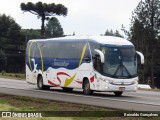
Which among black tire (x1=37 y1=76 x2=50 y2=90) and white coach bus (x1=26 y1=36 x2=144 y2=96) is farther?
black tire (x1=37 y1=76 x2=50 y2=90)

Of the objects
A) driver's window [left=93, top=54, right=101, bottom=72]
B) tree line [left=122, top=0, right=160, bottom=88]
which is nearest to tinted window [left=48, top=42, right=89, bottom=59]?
driver's window [left=93, top=54, right=101, bottom=72]

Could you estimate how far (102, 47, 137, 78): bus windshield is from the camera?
26141mm

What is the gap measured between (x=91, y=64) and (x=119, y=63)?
5.42 ft

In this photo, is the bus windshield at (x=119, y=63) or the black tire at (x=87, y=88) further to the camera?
the black tire at (x=87, y=88)

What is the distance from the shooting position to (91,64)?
2703cm

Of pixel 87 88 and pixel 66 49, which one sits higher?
pixel 66 49

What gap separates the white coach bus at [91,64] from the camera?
2614 cm

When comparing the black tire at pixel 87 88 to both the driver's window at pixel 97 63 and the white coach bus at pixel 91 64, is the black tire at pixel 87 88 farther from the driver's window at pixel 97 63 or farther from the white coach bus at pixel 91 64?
the driver's window at pixel 97 63

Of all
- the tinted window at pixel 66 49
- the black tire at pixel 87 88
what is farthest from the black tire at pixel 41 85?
the black tire at pixel 87 88

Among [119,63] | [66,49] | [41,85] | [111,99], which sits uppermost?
[66,49]

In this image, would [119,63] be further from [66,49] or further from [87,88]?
[66,49]

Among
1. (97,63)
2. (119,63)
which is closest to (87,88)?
(97,63)

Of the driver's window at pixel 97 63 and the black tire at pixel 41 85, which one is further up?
the driver's window at pixel 97 63

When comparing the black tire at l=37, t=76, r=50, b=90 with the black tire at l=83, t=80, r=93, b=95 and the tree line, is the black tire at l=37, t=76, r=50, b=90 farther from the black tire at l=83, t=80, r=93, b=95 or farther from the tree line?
the tree line
